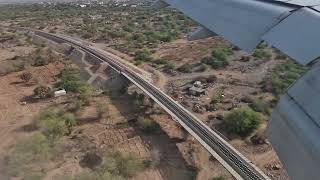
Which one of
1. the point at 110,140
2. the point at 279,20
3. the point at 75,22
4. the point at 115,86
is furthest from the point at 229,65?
the point at 75,22

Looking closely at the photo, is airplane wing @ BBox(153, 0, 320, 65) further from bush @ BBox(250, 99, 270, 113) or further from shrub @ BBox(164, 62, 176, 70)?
shrub @ BBox(164, 62, 176, 70)

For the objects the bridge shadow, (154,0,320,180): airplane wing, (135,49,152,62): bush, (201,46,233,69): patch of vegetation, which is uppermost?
(154,0,320,180): airplane wing

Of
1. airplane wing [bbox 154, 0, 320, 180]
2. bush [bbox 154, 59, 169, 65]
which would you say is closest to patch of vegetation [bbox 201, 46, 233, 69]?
bush [bbox 154, 59, 169, 65]

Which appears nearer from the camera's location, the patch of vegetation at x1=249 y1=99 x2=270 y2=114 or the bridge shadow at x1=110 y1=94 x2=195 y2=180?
the bridge shadow at x1=110 y1=94 x2=195 y2=180

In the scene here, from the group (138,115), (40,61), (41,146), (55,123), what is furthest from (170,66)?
(41,146)

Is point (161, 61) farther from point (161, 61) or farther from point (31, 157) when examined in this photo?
point (31, 157)
